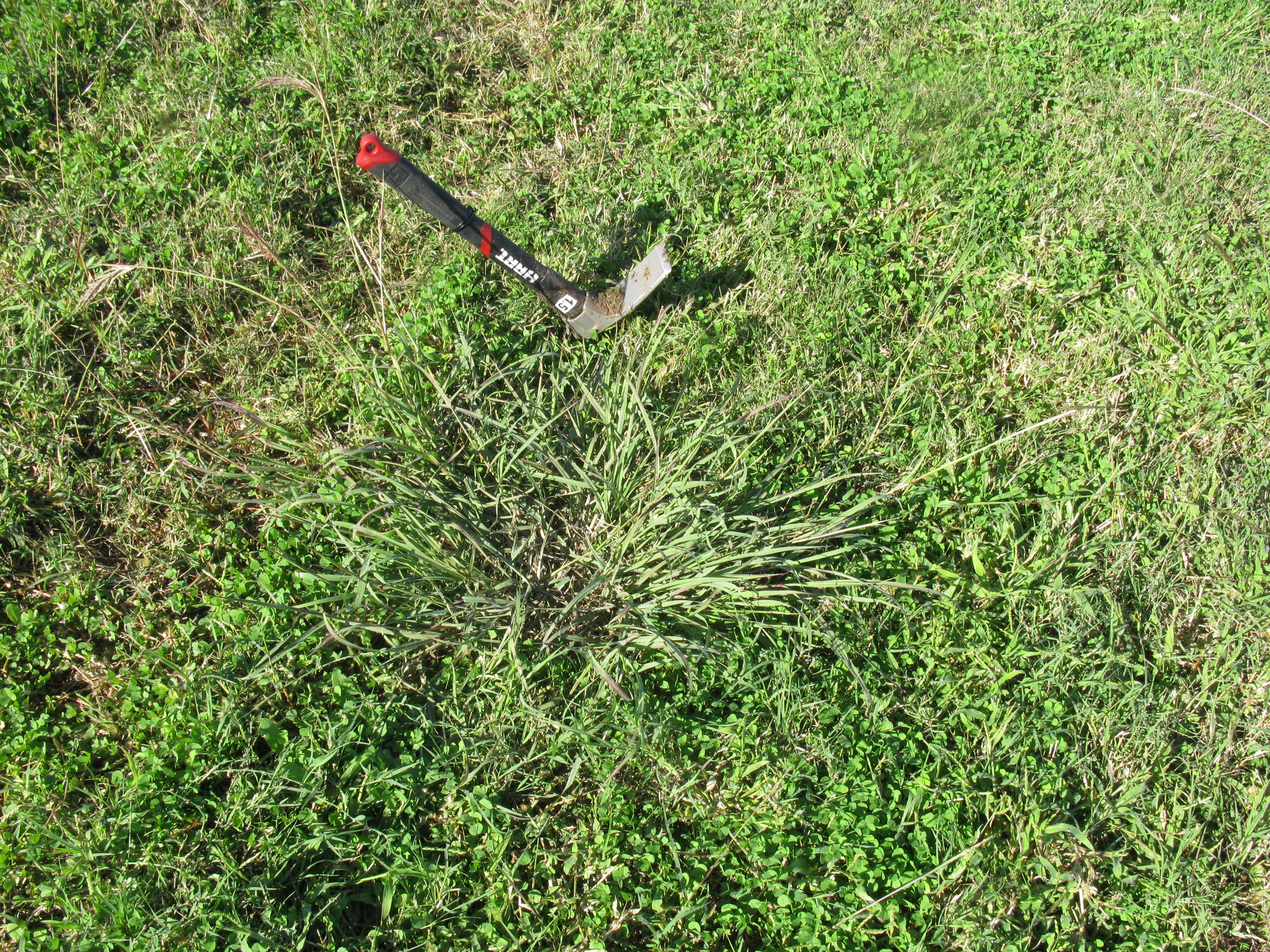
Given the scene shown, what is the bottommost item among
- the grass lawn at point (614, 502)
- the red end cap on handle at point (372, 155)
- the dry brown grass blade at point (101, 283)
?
the grass lawn at point (614, 502)

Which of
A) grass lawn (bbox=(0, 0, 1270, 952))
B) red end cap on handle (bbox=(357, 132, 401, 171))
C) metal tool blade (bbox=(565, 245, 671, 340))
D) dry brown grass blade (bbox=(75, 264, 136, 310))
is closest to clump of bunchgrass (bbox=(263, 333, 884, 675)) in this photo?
grass lawn (bbox=(0, 0, 1270, 952))

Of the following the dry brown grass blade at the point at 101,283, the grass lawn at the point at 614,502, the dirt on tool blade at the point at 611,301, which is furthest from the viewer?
the dirt on tool blade at the point at 611,301

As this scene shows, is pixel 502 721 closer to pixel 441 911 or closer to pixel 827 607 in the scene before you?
pixel 441 911

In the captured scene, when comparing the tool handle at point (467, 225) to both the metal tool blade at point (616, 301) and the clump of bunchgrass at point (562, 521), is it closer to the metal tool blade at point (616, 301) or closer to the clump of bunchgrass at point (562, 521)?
the metal tool blade at point (616, 301)

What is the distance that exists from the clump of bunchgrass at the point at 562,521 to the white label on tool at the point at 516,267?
262 mm

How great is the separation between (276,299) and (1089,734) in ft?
10.2

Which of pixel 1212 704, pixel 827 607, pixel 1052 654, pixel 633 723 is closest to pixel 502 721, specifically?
pixel 633 723

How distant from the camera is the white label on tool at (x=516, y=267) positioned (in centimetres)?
283

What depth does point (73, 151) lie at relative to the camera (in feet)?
11.7

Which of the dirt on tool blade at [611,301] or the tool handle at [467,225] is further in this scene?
the dirt on tool blade at [611,301]

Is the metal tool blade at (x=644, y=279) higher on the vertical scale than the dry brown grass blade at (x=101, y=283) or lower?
lower

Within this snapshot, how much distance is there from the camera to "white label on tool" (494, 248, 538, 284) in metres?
2.83

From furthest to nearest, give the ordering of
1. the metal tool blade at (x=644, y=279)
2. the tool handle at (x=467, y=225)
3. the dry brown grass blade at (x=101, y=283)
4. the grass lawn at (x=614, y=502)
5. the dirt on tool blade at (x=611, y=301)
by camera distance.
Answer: the dirt on tool blade at (x=611, y=301) < the metal tool blade at (x=644, y=279) < the dry brown grass blade at (x=101, y=283) < the tool handle at (x=467, y=225) < the grass lawn at (x=614, y=502)

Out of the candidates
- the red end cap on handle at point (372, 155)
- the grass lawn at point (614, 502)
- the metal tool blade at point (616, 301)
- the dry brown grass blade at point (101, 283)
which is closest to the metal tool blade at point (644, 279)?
the metal tool blade at point (616, 301)
